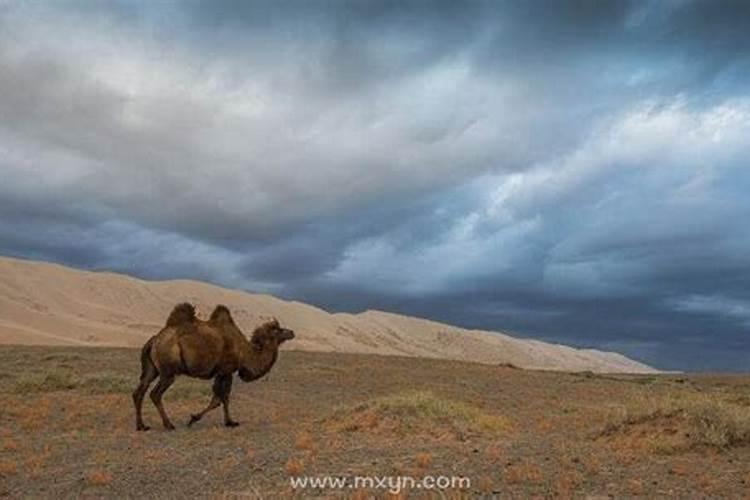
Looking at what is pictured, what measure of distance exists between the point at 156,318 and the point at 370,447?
365 feet

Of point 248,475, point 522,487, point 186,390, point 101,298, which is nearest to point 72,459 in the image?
point 248,475

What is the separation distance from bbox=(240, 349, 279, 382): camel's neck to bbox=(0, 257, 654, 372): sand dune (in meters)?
65.0

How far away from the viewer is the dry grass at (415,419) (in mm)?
16672

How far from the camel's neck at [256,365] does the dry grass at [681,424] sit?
7.97m

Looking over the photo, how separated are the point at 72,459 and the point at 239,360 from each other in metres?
5.34

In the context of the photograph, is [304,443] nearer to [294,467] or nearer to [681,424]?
[294,467]

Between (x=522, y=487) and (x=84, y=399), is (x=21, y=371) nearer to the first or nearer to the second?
(x=84, y=399)

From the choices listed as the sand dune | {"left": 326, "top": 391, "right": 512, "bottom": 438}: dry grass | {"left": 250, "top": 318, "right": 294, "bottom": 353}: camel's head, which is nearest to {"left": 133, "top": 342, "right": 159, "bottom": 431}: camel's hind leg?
{"left": 250, "top": 318, "right": 294, "bottom": 353}: camel's head

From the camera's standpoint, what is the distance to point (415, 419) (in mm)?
17172

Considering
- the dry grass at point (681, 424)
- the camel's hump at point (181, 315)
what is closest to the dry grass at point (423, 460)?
the dry grass at point (681, 424)

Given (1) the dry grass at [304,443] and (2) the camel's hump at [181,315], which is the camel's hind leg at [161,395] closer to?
(2) the camel's hump at [181,315]

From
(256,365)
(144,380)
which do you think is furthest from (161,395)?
(256,365)

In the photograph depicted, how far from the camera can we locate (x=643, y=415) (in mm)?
16062

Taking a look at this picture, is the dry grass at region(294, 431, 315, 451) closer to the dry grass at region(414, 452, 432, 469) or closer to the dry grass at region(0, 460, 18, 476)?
the dry grass at region(414, 452, 432, 469)
